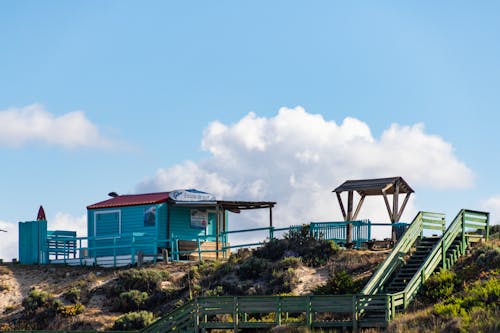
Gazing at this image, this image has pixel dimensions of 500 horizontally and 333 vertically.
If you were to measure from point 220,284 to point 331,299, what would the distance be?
400 inches

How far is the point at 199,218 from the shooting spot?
156 ft

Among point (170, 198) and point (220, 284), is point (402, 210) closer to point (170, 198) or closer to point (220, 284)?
point (220, 284)

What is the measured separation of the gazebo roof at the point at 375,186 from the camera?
40.2 meters

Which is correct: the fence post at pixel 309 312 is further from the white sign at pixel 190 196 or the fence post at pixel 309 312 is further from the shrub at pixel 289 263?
the white sign at pixel 190 196

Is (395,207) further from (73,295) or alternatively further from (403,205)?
(73,295)

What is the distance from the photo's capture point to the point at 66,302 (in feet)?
130

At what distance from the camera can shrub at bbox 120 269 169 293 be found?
129ft

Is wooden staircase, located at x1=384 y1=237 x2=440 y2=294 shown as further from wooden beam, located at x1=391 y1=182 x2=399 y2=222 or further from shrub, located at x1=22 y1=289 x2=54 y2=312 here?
shrub, located at x1=22 y1=289 x2=54 y2=312

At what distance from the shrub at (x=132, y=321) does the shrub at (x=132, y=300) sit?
253 centimetres

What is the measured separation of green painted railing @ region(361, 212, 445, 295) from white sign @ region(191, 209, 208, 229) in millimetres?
15228

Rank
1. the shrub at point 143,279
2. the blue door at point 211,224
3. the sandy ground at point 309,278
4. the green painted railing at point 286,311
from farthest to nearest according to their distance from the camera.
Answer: the blue door at point 211,224 → the shrub at point 143,279 → the sandy ground at point 309,278 → the green painted railing at point 286,311

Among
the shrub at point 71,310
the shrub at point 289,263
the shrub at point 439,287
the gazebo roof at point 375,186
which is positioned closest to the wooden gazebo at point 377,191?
the gazebo roof at point 375,186

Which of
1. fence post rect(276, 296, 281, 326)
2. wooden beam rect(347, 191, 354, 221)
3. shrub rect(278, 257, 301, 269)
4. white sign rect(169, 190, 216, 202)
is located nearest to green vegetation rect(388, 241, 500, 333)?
fence post rect(276, 296, 281, 326)

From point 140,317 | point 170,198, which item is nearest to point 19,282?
point 170,198
